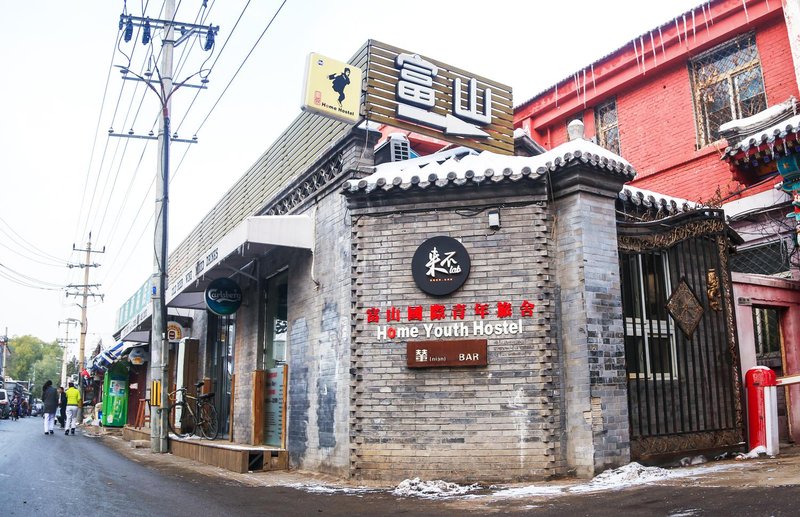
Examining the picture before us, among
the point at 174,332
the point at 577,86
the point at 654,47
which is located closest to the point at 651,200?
the point at 654,47

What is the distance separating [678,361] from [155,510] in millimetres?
7508

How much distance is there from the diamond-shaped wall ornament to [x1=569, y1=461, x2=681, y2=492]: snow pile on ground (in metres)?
2.44

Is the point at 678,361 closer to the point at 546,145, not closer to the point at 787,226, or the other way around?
the point at 787,226

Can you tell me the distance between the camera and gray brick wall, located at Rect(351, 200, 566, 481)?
892 cm

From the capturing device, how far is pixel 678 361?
10188 millimetres

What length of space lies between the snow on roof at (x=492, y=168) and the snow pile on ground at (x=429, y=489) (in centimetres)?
407

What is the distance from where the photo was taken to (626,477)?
838 centimetres

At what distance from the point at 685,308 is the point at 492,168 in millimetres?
3860

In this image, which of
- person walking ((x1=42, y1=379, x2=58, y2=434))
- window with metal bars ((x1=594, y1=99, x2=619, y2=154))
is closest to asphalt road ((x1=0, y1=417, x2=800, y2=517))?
window with metal bars ((x1=594, y1=99, x2=619, y2=154))

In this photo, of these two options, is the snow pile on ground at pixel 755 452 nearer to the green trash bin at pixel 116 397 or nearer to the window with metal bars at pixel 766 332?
the window with metal bars at pixel 766 332

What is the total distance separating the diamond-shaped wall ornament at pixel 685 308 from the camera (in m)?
10.3

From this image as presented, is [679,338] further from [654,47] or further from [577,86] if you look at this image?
[577,86]

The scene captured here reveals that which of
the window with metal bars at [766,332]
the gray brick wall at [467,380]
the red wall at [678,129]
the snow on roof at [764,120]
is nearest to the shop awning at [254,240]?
the gray brick wall at [467,380]

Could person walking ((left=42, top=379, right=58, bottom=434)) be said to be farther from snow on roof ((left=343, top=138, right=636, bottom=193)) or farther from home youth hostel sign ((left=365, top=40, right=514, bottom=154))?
snow on roof ((left=343, top=138, right=636, bottom=193))
